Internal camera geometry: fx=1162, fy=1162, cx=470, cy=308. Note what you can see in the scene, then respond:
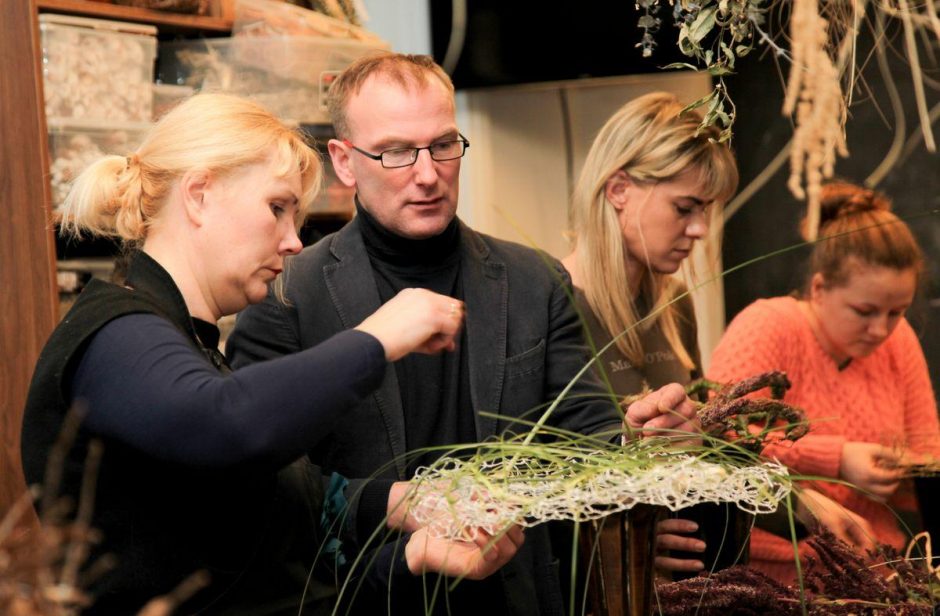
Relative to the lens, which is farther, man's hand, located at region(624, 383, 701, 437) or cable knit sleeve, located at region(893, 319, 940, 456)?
cable knit sleeve, located at region(893, 319, 940, 456)

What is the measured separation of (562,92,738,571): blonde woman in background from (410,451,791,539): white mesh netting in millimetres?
1068

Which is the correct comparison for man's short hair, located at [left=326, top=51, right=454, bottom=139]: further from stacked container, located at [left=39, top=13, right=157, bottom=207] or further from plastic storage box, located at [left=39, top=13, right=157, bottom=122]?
plastic storage box, located at [left=39, top=13, right=157, bottom=122]

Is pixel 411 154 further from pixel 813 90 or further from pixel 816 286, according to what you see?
pixel 816 286

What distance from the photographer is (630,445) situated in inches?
53.4

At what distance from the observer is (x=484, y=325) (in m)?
1.99

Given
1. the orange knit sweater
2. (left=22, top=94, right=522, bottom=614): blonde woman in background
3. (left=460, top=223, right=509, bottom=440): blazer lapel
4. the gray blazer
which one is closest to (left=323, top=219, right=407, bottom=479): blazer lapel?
the gray blazer

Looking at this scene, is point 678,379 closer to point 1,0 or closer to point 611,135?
point 611,135

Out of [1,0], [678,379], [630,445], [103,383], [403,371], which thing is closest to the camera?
[103,383]

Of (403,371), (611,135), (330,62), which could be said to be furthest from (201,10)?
(403,371)

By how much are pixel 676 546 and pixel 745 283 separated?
115 inches

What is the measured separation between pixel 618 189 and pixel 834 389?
0.67 metres

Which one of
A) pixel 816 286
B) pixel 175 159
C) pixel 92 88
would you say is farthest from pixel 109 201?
pixel 816 286

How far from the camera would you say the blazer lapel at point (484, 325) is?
1946mm

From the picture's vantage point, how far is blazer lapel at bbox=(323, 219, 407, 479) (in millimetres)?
1883
